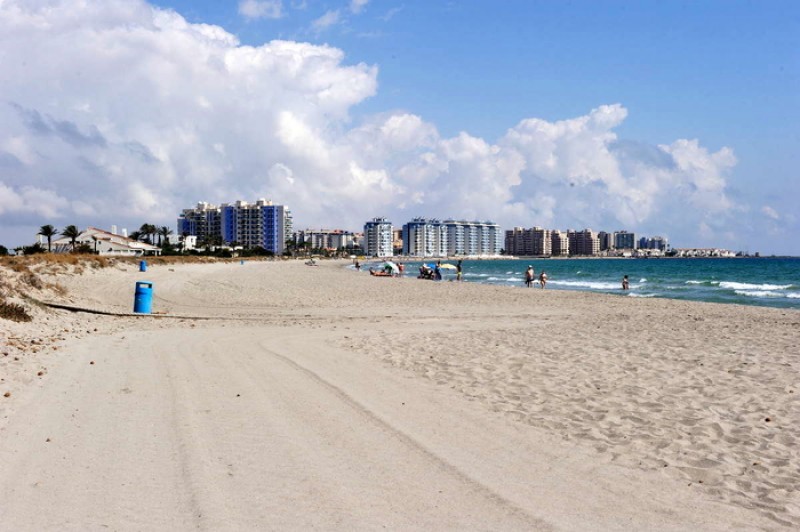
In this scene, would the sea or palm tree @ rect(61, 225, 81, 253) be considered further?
palm tree @ rect(61, 225, 81, 253)

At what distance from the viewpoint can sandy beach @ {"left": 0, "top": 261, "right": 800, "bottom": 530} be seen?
411 centimetres

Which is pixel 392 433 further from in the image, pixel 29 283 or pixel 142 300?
pixel 29 283

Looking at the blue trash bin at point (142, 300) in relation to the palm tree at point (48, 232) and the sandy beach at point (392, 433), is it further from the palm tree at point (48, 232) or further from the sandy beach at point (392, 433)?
the palm tree at point (48, 232)

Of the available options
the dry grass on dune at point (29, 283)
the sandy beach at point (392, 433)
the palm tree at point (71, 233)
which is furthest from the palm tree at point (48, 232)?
the sandy beach at point (392, 433)

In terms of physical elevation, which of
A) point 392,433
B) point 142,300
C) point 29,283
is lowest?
point 392,433

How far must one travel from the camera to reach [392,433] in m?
5.81

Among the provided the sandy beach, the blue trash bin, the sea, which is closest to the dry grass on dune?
the sandy beach

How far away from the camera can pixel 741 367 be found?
381 inches

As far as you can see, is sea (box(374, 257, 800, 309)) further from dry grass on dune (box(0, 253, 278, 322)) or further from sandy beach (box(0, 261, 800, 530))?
dry grass on dune (box(0, 253, 278, 322))

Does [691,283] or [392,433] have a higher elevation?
[392,433]

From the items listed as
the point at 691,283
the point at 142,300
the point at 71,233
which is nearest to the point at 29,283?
the point at 142,300

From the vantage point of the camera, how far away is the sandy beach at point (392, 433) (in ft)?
13.5

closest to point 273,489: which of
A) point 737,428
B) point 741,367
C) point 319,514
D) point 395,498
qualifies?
point 319,514

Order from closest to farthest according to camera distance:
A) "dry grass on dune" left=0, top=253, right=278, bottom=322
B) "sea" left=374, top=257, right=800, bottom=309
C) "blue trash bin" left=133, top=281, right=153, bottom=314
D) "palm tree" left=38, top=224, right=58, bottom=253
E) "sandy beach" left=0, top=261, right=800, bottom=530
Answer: "sandy beach" left=0, top=261, right=800, bottom=530 → "dry grass on dune" left=0, top=253, right=278, bottom=322 → "blue trash bin" left=133, top=281, right=153, bottom=314 → "sea" left=374, top=257, right=800, bottom=309 → "palm tree" left=38, top=224, right=58, bottom=253
